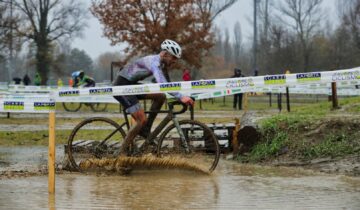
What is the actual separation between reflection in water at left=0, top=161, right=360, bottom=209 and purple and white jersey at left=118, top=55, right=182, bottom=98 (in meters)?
1.25

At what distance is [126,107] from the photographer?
8797mm

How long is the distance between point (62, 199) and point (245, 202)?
6.26 ft

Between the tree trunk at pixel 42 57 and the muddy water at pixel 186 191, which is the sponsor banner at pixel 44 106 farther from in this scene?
the tree trunk at pixel 42 57

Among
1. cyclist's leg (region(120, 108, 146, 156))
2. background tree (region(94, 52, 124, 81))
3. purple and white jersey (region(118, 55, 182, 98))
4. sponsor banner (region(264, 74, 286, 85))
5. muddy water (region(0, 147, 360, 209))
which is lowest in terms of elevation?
muddy water (region(0, 147, 360, 209))

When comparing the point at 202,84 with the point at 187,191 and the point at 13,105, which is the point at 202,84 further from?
the point at 13,105

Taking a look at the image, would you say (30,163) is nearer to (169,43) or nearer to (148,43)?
(169,43)

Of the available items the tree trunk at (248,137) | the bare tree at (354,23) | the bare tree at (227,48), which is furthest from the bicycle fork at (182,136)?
the bare tree at (227,48)

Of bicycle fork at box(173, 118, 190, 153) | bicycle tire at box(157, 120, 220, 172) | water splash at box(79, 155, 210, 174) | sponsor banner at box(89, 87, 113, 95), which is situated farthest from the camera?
bicycle fork at box(173, 118, 190, 153)

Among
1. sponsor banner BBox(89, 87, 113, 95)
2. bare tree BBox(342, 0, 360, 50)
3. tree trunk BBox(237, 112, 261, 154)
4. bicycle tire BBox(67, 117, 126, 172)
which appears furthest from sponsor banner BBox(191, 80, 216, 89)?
bare tree BBox(342, 0, 360, 50)

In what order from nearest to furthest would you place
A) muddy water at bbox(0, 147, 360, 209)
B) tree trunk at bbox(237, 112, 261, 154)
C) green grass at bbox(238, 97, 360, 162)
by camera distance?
1. muddy water at bbox(0, 147, 360, 209)
2. green grass at bbox(238, 97, 360, 162)
3. tree trunk at bbox(237, 112, 261, 154)

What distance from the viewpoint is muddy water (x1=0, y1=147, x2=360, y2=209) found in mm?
6523

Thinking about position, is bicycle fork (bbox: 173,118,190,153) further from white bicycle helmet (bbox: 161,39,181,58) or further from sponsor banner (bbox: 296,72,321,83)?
sponsor banner (bbox: 296,72,321,83)

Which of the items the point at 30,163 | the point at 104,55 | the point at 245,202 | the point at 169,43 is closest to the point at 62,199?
the point at 245,202

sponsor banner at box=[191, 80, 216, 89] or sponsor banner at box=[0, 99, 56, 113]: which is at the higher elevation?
sponsor banner at box=[191, 80, 216, 89]
